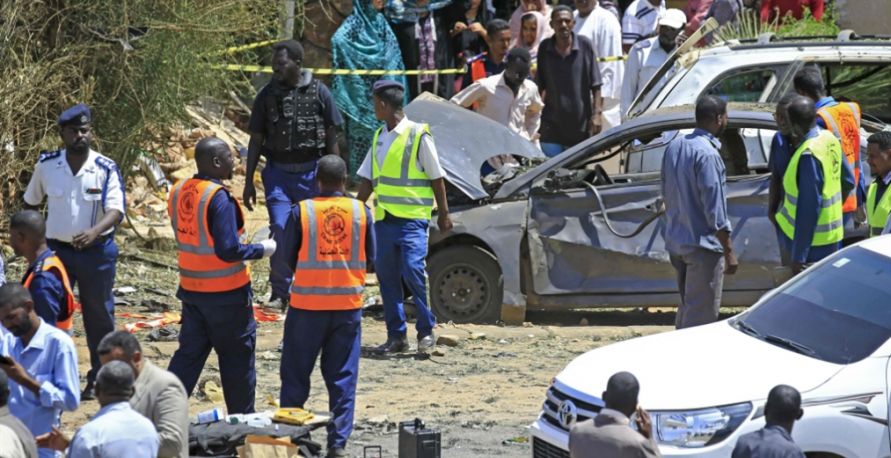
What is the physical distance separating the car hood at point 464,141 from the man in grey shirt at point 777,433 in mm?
6205

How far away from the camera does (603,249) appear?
40.2ft

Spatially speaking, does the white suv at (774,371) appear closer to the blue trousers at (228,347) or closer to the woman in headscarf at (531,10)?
the blue trousers at (228,347)

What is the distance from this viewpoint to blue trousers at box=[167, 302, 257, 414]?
887cm

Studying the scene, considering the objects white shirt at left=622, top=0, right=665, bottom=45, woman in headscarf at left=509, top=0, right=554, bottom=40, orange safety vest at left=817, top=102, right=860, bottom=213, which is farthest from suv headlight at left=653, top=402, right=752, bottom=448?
white shirt at left=622, top=0, right=665, bottom=45

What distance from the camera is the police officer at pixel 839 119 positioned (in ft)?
34.9

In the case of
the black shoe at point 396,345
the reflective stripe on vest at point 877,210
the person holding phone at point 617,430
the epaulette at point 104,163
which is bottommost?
the black shoe at point 396,345

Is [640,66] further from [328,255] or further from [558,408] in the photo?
[558,408]

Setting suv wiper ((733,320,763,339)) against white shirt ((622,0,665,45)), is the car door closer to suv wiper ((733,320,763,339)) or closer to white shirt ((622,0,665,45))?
suv wiper ((733,320,763,339))

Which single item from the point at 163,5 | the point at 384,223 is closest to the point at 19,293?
the point at 384,223

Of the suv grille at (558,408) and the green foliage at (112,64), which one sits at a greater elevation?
the green foliage at (112,64)

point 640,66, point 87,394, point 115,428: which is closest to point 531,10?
point 640,66

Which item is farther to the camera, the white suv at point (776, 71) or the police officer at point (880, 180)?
the white suv at point (776, 71)

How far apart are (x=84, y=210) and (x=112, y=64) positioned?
14.4 ft

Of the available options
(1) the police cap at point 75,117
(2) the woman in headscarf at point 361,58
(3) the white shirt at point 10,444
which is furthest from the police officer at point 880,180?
(2) the woman in headscarf at point 361,58
